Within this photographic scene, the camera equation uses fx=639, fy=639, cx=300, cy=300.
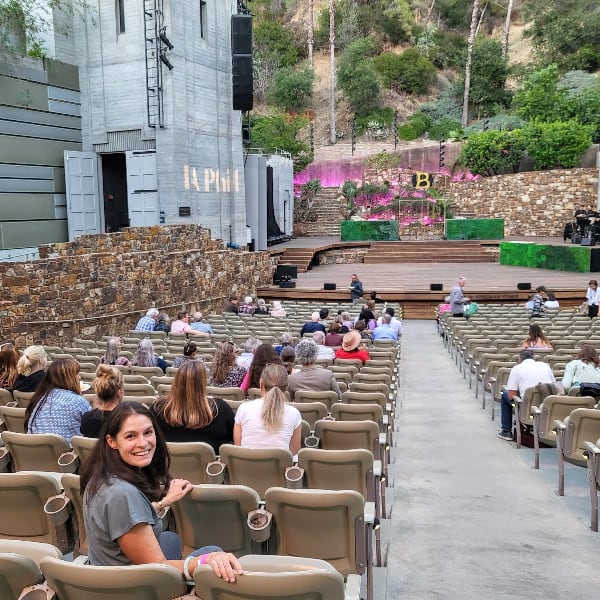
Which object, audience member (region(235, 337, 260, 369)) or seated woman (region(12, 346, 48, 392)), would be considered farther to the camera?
audience member (region(235, 337, 260, 369))

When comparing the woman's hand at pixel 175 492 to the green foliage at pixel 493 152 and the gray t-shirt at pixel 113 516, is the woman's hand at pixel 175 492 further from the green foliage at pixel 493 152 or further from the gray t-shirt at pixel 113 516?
the green foliage at pixel 493 152

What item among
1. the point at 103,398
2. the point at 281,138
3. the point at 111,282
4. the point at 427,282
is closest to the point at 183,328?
the point at 111,282

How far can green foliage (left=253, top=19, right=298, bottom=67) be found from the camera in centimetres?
5009

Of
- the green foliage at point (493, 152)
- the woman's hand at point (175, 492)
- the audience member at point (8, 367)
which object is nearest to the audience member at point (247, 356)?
the audience member at point (8, 367)

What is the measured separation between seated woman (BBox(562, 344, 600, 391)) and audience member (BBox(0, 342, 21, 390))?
5041mm

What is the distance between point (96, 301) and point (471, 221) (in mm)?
19848

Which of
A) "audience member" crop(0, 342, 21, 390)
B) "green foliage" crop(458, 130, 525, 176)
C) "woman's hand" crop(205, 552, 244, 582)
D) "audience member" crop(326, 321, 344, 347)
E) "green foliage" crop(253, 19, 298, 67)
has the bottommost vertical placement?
"audience member" crop(326, 321, 344, 347)

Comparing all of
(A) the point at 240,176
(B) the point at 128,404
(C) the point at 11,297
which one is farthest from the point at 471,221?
(B) the point at 128,404

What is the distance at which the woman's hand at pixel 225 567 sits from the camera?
1.85 metres

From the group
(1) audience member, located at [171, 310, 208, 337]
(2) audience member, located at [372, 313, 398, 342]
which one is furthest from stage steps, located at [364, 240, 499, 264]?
(1) audience member, located at [171, 310, 208, 337]

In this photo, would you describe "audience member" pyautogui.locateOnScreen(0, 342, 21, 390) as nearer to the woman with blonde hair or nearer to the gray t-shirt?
the woman with blonde hair

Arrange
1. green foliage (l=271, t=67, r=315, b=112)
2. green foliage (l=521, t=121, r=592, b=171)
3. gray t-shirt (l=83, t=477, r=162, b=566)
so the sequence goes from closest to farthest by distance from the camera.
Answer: gray t-shirt (l=83, t=477, r=162, b=566)
green foliage (l=521, t=121, r=592, b=171)
green foliage (l=271, t=67, r=315, b=112)

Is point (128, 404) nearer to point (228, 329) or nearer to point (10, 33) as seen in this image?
point (228, 329)

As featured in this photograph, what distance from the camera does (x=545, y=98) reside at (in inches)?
1288
